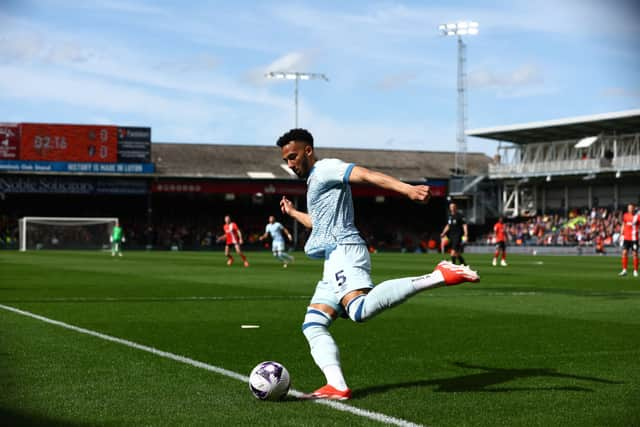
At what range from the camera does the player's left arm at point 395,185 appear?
Answer: 5879 mm

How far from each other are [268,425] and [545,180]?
6811cm

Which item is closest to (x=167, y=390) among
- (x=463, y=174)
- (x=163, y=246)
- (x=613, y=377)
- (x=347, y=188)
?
(x=347, y=188)

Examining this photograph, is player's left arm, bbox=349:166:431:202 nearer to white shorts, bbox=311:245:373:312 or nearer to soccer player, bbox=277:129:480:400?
soccer player, bbox=277:129:480:400

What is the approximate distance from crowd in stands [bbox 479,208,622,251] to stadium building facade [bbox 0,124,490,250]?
9.14 metres

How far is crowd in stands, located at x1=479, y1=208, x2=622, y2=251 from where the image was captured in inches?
2411

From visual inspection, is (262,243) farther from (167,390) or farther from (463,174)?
(167,390)

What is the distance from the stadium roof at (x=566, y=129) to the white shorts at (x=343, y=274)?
5682 cm

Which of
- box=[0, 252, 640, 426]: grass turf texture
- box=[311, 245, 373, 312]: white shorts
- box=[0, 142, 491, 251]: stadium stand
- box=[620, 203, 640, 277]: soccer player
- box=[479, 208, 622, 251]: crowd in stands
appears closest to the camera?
box=[0, 252, 640, 426]: grass turf texture

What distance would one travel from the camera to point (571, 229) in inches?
2594

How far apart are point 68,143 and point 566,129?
3682 centimetres

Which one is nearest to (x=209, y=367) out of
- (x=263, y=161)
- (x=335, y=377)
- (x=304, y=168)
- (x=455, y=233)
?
(x=335, y=377)

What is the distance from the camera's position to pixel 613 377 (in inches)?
306

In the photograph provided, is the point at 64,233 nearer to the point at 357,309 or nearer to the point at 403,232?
the point at 403,232

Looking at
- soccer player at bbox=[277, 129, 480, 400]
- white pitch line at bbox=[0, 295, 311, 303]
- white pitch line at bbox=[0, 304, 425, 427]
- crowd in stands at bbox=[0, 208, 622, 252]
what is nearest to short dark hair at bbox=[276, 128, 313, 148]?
soccer player at bbox=[277, 129, 480, 400]
